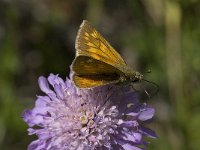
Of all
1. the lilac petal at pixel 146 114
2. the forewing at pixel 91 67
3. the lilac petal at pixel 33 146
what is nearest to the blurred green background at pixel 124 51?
the lilac petal at pixel 146 114

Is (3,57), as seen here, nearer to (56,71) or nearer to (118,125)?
(56,71)

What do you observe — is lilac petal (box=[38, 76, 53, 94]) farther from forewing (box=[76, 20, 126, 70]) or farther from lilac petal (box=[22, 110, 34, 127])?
forewing (box=[76, 20, 126, 70])

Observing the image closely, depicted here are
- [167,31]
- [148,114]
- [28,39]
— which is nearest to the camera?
[148,114]

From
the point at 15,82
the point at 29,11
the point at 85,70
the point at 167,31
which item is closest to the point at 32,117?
the point at 85,70

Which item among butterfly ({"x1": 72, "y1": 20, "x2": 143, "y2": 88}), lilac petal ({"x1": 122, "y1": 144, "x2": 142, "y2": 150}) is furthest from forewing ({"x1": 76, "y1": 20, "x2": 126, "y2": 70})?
lilac petal ({"x1": 122, "y1": 144, "x2": 142, "y2": 150})

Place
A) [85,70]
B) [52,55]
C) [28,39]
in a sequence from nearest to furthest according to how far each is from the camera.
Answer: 1. [85,70]
2. [52,55]
3. [28,39]

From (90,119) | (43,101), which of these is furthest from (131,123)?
(43,101)
